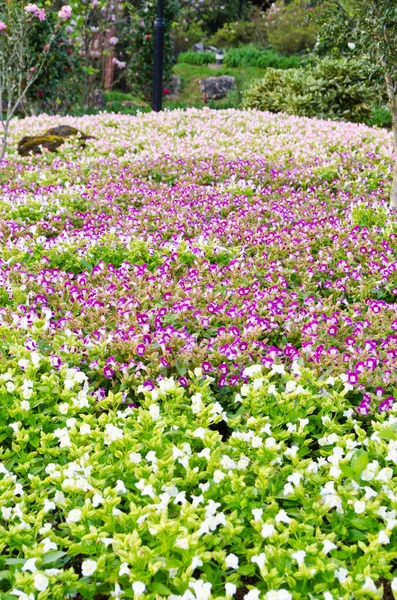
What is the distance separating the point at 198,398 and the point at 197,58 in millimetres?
22428

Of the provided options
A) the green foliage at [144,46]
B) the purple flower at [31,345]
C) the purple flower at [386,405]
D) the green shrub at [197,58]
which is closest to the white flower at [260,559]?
the purple flower at [386,405]

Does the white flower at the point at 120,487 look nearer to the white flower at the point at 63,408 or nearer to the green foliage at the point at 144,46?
the white flower at the point at 63,408

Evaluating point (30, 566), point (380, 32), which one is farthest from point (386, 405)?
point (380, 32)

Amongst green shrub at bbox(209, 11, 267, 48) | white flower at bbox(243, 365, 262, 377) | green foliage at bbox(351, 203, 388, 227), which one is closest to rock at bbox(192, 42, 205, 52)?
green shrub at bbox(209, 11, 267, 48)

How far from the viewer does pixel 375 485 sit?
8.21 ft

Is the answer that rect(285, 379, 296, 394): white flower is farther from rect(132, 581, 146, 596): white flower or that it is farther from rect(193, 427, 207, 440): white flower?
rect(132, 581, 146, 596): white flower

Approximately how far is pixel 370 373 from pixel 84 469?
155 centimetres

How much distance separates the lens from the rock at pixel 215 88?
65.7ft

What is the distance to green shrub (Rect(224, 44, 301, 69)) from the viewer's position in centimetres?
2208

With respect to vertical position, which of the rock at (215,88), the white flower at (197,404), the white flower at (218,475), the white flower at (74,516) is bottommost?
the white flower at (74,516)

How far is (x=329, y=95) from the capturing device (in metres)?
14.4

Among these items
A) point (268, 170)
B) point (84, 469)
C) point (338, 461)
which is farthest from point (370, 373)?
point (268, 170)

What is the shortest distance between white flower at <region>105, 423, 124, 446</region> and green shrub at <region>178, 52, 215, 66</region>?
22431mm

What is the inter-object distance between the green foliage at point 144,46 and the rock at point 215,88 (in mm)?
2191
